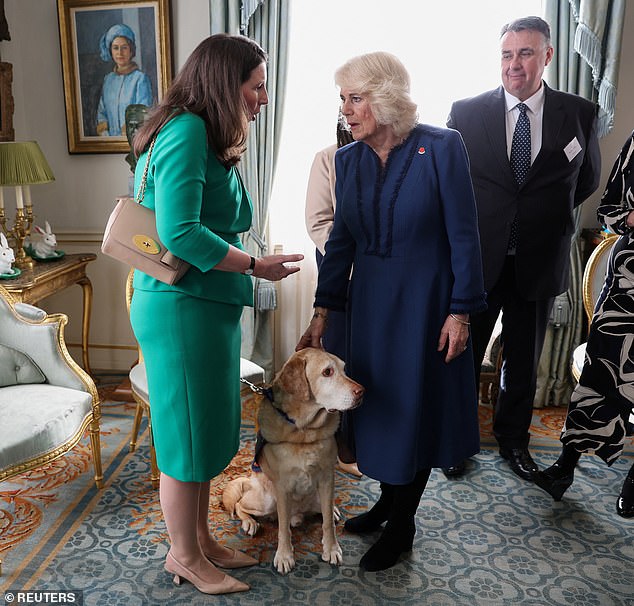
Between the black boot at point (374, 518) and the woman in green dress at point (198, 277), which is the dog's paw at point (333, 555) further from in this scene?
the woman in green dress at point (198, 277)

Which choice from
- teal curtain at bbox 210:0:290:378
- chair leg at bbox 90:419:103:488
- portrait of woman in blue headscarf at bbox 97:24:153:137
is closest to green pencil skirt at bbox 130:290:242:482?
chair leg at bbox 90:419:103:488

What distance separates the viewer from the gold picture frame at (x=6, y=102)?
358cm

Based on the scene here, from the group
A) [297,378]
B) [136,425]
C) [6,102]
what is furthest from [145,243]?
[6,102]

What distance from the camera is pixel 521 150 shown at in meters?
2.60

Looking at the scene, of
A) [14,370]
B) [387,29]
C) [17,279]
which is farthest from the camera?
[387,29]

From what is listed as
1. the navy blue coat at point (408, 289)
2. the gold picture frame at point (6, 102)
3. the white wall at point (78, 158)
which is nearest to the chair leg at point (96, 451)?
the navy blue coat at point (408, 289)

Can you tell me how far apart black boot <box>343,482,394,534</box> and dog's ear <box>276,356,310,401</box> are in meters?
0.62

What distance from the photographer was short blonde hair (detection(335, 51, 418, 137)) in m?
1.75

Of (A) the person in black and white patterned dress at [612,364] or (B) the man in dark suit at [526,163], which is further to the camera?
(B) the man in dark suit at [526,163]

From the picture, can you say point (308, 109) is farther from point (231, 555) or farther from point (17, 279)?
point (231, 555)

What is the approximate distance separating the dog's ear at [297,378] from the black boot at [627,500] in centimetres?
149

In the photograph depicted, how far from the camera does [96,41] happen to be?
3.61 metres

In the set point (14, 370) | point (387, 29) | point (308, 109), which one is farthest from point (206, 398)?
point (387, 29)

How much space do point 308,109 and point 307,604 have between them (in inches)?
104
